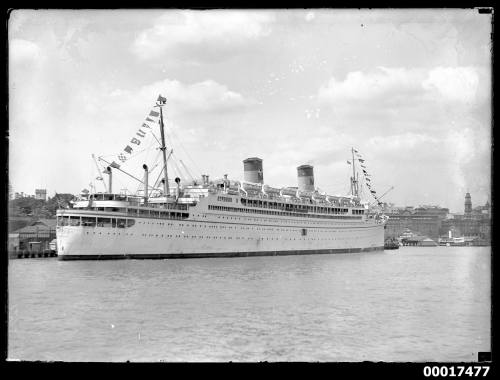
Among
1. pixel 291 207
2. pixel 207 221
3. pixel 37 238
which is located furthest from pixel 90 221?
pixel 291 207

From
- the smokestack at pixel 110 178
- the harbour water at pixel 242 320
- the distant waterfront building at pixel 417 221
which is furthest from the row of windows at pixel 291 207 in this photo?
the distant waterfront building at pixel 417 221

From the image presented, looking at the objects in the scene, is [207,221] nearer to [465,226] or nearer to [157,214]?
[157,214]

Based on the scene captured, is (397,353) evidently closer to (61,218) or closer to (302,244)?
(61,218)

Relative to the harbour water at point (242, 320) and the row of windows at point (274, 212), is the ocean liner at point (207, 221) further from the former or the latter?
the harbour water at point (242, 320)
